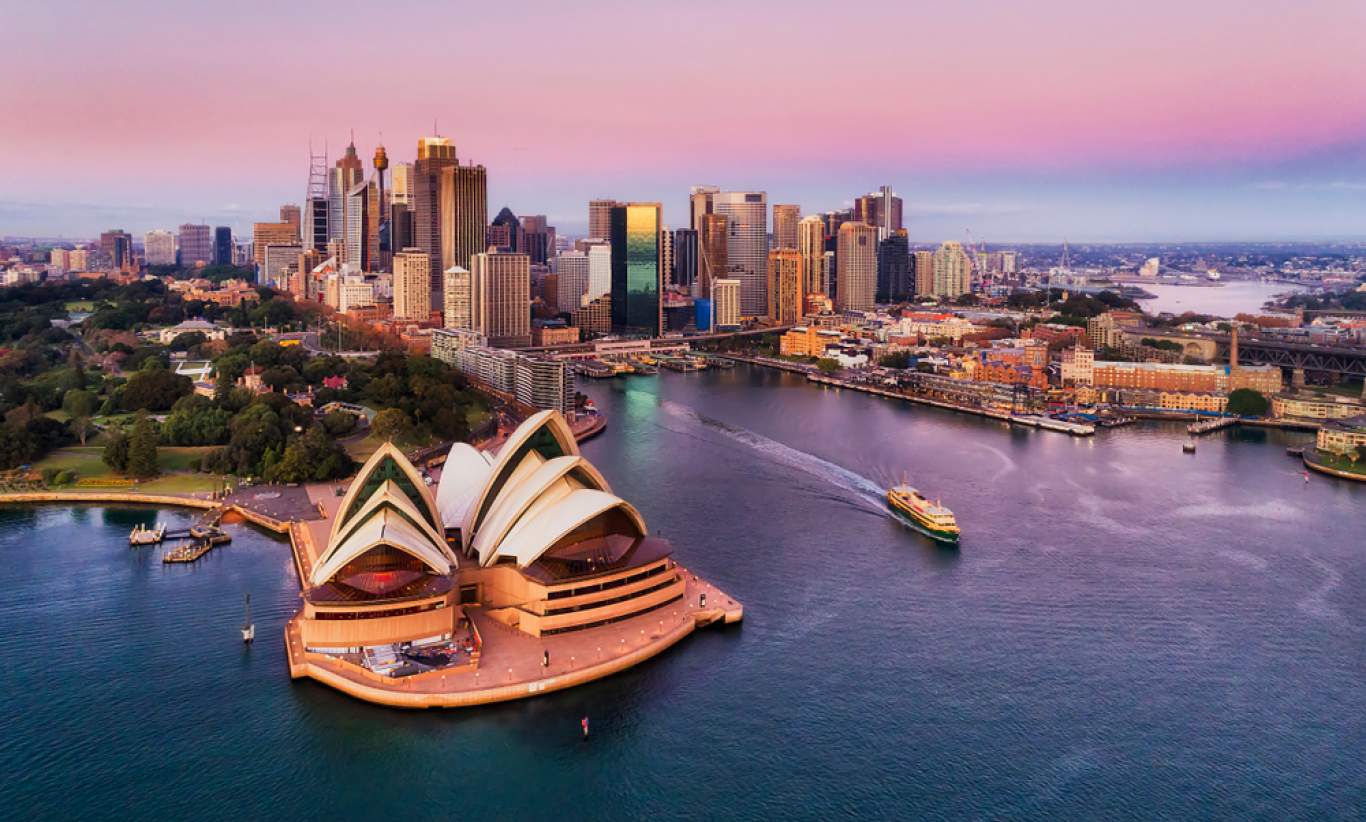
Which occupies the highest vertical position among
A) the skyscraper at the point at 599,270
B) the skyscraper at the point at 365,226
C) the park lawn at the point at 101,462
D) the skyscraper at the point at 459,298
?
the skyscraper at the point at 365,226

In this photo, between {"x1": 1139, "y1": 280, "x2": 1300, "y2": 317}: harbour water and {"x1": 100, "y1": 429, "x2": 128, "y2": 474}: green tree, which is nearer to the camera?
{"x1": 100, "y1": 429, "x2": 128, "y2": 474}: green tree

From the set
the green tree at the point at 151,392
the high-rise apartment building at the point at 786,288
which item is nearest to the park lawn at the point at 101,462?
the green tree at the point at 151,392

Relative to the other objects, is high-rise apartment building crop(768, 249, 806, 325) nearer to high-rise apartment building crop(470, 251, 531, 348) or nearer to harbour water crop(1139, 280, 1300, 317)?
high-rise apartment building crop(470, 251, 531, 348)

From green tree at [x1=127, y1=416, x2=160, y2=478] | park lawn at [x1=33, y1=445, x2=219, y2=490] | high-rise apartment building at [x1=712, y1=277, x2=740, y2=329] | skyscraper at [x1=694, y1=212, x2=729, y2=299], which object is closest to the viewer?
green tree at [x1=127, y1=416, x2=160, y2=478]

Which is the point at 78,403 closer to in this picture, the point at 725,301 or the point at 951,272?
the point at 725,301

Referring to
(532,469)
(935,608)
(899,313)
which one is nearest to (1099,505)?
(935,608)

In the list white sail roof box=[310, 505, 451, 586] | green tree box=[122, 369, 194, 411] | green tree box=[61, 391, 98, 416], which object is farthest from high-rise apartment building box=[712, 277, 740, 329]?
white sail roof box=[310, 505, 451, 586]

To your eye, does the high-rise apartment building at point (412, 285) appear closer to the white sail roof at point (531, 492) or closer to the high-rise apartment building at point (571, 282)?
the high-rise apartment building at point (571, 282)

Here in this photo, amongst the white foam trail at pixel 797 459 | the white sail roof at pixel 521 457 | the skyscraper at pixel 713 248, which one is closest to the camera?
the white sail roof at pixel 521 457
